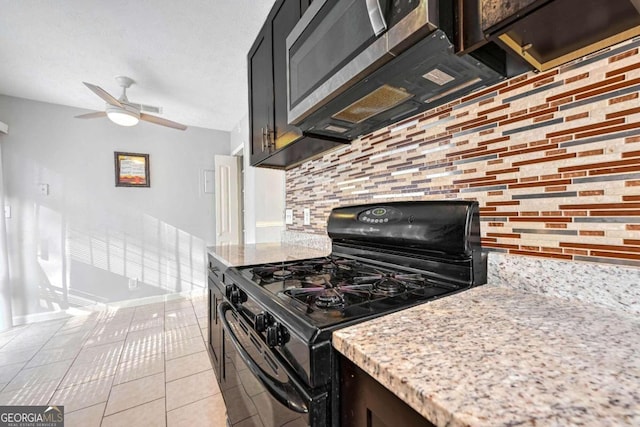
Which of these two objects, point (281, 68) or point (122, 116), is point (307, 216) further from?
point (122, 116)

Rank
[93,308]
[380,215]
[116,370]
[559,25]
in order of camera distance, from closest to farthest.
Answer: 1. [559,25]
2. [380,215]
3. [116,370]
4. [93,308]

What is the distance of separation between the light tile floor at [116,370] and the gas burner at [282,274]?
109 centimetres

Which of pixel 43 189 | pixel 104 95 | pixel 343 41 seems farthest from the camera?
pixel 43 189

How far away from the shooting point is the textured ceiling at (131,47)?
165 cm

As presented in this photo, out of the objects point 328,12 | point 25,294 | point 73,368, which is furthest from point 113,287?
point 328,12

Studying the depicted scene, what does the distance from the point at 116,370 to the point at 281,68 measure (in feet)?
8.01

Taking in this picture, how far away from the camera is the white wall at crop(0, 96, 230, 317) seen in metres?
2.89

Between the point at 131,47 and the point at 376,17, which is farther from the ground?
the point at 131,47

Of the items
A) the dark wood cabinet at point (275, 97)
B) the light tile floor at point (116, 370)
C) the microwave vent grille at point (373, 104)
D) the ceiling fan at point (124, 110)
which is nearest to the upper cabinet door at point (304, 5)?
the dark wood cabinet at point (275, 97)

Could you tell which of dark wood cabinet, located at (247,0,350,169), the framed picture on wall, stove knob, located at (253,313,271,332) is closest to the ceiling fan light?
the framed picture on wall

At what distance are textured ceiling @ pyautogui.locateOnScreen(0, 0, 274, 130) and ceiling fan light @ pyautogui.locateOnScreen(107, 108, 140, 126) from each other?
35 centimetres

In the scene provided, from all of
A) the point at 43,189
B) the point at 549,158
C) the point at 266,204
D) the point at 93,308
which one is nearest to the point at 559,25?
the point at 549,158

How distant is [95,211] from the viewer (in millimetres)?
3225

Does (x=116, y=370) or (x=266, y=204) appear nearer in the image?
(x=116, y=370)
